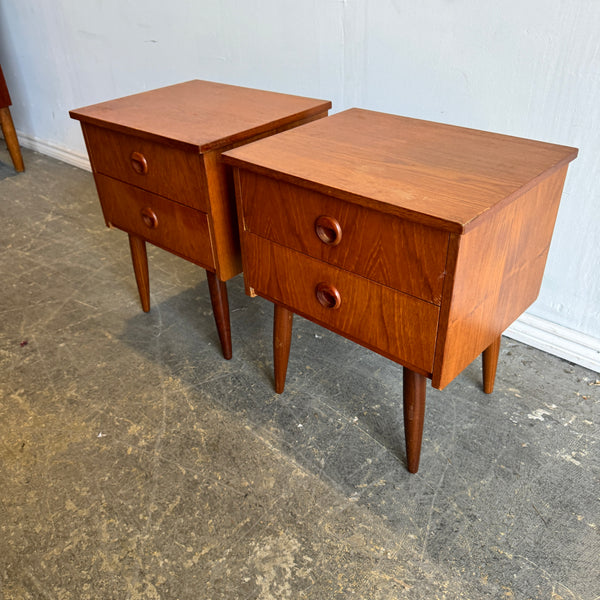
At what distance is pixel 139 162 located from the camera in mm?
1280

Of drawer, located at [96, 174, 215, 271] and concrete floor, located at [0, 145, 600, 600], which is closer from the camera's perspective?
concrete floor, located at [0, 145, 600, 600]

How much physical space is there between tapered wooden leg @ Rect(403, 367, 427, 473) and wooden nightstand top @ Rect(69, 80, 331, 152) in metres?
0.58

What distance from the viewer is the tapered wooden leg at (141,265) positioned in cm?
157

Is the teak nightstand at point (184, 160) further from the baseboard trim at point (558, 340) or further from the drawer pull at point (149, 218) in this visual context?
the baseboard trim at point (558, 340)

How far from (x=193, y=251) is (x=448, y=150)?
591mm

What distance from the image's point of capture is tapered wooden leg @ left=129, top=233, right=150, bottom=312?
5.14 ft

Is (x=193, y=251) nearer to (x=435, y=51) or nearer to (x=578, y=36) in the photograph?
(x=435, y=51)

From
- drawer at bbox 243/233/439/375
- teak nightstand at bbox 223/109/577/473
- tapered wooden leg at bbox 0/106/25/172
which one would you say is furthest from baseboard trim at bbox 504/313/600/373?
tapered wooden leg at bbox 0/106/25/172

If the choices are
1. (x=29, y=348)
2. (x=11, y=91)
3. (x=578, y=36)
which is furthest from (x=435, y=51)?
(x=11, y=91)

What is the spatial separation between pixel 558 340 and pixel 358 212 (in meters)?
0.81

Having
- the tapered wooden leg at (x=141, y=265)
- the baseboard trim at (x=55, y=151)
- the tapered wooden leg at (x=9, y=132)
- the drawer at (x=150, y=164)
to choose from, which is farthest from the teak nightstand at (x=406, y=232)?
the tapered wooden leg at (x=9, y=132)

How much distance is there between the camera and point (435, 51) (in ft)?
4.44

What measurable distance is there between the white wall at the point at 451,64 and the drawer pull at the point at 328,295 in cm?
63

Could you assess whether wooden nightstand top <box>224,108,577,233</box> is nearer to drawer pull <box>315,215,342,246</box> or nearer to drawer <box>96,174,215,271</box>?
drawer pull <box>315,215,342,246</box>
